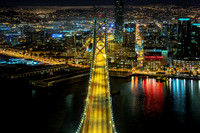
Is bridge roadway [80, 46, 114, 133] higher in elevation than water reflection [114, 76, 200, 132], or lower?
higher

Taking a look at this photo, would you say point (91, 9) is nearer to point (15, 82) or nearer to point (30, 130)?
point (15, 82)

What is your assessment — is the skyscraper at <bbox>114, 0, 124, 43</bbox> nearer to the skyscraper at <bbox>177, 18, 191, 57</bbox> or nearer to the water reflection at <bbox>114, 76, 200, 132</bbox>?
the skyscraper at <bbox>177, 18, 191, 57</bbox>

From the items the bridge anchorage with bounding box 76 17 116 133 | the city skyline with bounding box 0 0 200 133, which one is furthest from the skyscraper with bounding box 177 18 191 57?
the bridge anchorage with bounding box 76 17 116 133

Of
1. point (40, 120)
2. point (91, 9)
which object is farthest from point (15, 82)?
point (91, 9)

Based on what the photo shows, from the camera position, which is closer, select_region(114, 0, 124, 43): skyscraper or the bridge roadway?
the bridge roadway

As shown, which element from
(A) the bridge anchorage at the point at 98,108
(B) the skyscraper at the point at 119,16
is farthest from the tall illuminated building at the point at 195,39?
(A) the bridge anchorage at the point at 98,108

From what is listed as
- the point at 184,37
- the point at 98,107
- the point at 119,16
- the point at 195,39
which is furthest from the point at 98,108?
the point at 119,16

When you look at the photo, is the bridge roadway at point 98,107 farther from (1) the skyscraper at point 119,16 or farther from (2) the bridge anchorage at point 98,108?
(1) the skyscraper at point 119,16
